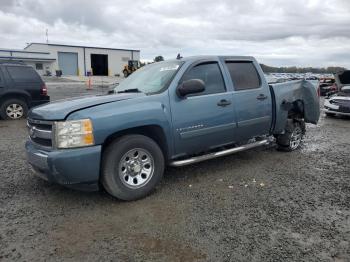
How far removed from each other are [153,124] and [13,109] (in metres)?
8.19

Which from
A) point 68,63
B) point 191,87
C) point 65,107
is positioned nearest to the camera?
point 65,107

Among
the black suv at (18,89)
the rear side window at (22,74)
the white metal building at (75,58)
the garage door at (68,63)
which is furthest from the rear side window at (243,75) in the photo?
the garage door at (68,63)

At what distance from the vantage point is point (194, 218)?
383cm

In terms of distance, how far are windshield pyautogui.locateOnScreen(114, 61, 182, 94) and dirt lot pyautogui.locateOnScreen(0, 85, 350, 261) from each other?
141cm

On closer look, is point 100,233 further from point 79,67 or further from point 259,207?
point 79,67

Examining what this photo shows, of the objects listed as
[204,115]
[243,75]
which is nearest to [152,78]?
[204,115]

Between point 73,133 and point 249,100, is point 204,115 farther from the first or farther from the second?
point 73,133

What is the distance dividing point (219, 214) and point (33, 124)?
259 cm

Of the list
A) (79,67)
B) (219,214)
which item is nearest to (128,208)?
(219,214)

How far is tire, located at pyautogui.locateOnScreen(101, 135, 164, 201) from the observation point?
4.05 meters

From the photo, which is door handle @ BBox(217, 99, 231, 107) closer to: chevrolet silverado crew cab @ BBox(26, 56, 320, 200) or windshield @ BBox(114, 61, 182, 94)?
chevrolet silverado crew cab @ BBox(26, 56, 320, 200)

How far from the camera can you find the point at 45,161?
3.84 metres

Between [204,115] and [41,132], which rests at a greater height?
[204,115]

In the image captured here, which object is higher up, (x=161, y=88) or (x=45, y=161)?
(x=161, y=88)
